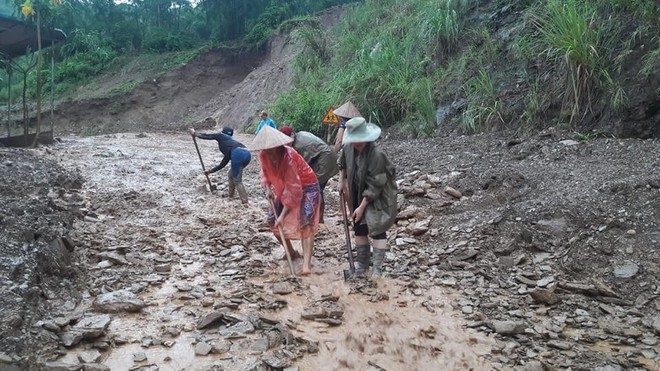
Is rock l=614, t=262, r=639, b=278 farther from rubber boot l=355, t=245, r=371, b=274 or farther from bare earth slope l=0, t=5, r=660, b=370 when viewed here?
rubber boot l=355, t=245, r=371, b=274

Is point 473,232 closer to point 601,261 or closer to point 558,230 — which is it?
point 558,230

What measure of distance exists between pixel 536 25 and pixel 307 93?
6.75 meters

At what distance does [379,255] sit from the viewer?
14.1ft

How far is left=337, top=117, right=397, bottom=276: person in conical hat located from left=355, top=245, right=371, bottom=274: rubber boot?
12 centimetres

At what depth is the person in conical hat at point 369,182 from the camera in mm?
4027

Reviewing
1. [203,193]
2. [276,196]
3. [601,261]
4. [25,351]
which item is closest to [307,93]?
[203,193]

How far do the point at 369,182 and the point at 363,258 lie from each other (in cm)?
71

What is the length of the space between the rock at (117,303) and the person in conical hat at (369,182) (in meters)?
1.73

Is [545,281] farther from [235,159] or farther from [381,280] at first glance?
[235,159]

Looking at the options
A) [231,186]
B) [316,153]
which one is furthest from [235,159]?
[316,153]

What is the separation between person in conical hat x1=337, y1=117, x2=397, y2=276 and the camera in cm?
403

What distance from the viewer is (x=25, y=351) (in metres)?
2.85

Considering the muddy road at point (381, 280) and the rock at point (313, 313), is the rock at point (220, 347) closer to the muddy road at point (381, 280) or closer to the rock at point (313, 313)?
the muddy road at point (381, 280)

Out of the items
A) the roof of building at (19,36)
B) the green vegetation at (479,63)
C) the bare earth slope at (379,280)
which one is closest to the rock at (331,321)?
the bare earth slope at (379,280)
